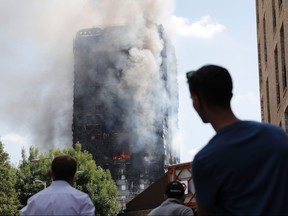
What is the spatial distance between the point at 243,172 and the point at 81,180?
183ft

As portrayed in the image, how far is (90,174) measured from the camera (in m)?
58.6

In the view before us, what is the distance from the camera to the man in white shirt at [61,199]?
521cm

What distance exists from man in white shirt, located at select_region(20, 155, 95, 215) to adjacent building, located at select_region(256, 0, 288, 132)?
20095 millimetres

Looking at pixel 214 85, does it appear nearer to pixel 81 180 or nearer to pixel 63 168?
pixel 63 168

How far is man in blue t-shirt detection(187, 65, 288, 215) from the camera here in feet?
10.1

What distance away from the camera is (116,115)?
139875 mm

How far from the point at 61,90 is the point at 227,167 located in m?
134

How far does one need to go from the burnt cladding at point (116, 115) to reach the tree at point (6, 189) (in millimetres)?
85961

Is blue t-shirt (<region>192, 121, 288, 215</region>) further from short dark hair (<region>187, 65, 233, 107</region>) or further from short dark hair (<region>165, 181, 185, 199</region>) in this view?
short dark hair (<region>165, 181, 185, 199</region>)

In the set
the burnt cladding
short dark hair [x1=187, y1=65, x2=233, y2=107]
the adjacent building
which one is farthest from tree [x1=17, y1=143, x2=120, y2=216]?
the burnt cladding

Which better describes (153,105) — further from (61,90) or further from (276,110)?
(276,110)

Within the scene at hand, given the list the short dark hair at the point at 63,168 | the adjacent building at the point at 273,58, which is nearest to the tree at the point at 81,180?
the adjacent building at the point at 273,58

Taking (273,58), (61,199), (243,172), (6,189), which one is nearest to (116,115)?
(6,189)

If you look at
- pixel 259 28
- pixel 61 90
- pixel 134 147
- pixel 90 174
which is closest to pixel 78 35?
pixel 61 90
